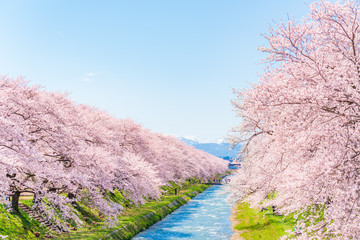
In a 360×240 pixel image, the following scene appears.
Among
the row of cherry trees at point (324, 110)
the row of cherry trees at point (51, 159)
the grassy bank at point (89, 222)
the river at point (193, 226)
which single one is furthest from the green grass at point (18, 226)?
the row of cherry trees at point (324, 110)

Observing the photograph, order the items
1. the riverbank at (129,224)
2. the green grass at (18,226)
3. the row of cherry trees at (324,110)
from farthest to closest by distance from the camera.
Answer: the riverbank at (129,224)
the green grass at (18,226)
the row of cherry trees at (324,110)

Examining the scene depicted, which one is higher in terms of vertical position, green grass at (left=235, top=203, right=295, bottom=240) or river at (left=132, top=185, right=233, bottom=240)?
green grass at (left=235, top=203, right=295, bottom=240)

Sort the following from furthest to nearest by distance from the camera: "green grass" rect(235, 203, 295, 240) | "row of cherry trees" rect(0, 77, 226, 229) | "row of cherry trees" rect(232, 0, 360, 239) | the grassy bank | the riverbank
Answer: "green grass" rect(235, 203, 295, 240), the riverbank, the grassy bank, "row of cherry trees" rect(0, 77, 226, 229), "row of cherry trees" rect(232, 0, 360, 239)

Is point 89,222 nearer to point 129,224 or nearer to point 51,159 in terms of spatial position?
point 129,224

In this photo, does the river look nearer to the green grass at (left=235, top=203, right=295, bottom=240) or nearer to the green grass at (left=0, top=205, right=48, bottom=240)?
the green grass at (left=235, top=203, right=295, bottom=240)

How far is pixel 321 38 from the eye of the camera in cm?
1000

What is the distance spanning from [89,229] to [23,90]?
15501 millimetres

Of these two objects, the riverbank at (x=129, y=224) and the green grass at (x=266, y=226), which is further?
the green grass at (x=266, y=226)

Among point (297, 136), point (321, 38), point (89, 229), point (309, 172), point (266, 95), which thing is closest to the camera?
point (309, 172)

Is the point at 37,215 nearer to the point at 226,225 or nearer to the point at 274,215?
the point at 226,225

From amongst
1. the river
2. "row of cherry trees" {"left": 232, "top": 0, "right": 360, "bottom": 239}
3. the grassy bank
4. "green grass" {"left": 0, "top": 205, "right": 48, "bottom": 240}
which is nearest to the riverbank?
the grassy bank

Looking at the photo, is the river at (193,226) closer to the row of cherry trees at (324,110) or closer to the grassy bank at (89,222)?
the grassy bank at (89,222)

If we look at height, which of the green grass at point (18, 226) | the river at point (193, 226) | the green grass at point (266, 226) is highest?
the green grass at point (18, 226)

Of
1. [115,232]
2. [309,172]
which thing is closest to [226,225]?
[115,232]
